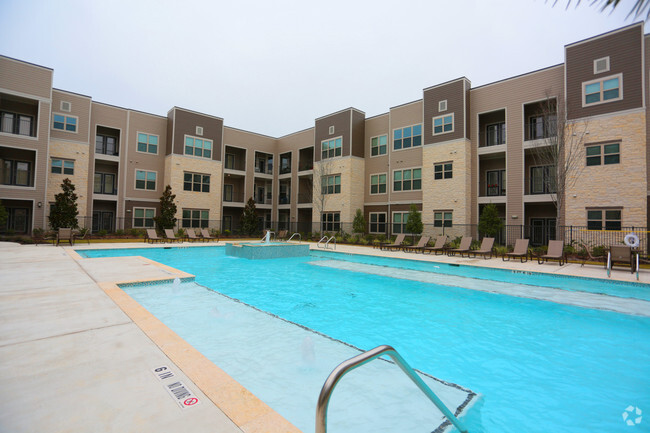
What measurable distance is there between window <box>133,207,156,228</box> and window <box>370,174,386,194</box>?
1930 centimetres

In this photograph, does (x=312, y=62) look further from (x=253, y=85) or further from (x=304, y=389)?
(x=304, y=389)

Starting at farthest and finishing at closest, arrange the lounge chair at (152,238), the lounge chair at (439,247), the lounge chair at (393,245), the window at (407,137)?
the window at (407,137)
the lounge chair at (152,238)
the lounge chair at (393,245)
the lounge chair at (439,247)

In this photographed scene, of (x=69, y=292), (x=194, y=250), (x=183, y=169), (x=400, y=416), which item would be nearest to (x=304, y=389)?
(x=400, y=416)

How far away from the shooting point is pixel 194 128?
27.6 metres

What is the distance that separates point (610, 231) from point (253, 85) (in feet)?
265

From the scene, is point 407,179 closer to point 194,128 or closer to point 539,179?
point 539,179

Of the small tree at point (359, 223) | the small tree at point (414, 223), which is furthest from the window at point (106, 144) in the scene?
the small tree at point (414, 223)

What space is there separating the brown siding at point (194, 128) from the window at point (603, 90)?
2753cm

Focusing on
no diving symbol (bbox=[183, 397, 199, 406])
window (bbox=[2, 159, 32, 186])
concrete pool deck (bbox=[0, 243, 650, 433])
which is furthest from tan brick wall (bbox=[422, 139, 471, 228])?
window (bbox=[2, 159, 32, 186])

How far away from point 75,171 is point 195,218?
917 centimetres

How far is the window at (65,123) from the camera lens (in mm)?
22391

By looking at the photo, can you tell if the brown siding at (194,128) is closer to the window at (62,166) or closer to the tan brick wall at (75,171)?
the tan brick wall at (75,171)

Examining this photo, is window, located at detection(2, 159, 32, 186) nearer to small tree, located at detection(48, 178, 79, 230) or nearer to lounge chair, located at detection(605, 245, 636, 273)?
small tree, located at detection(48, 178, 79, 230)

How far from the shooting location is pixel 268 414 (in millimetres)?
2182
